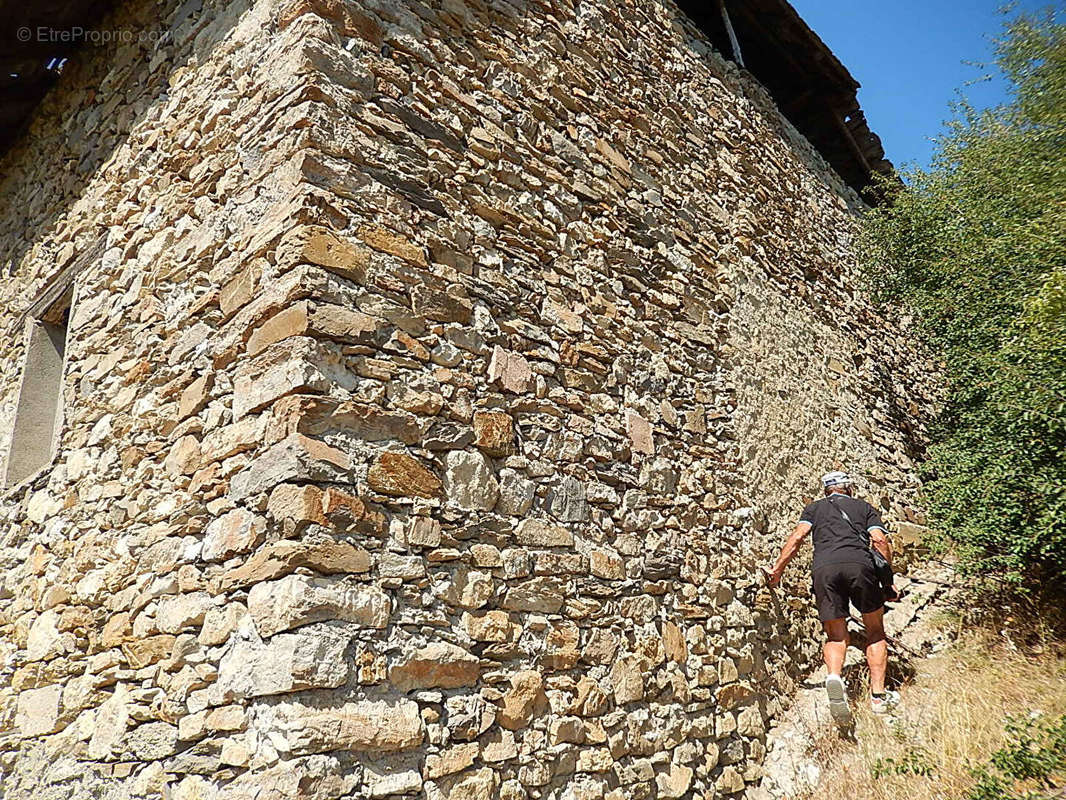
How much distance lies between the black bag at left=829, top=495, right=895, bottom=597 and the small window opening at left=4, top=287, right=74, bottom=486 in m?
4.96

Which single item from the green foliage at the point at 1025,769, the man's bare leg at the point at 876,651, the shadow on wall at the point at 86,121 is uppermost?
the shadow on wall at the point at 86,121

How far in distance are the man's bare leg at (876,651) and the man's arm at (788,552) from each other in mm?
553

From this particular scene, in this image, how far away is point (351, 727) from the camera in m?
2.47

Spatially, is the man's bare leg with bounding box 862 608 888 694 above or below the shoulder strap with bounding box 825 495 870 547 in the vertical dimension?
below

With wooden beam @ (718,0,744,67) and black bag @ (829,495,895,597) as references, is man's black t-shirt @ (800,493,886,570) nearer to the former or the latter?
black bag @ (829,495,895,597)

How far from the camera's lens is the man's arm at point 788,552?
4914 millimetres

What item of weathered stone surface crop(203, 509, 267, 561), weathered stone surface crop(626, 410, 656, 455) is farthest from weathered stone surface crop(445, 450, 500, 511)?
weathered stone surface crop(626, 410, 656, 455)

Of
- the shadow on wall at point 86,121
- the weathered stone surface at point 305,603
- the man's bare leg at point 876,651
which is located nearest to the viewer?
the weathered stone surface at point 305,603

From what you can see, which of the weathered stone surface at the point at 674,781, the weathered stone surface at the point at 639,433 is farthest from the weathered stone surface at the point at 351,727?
the weathered stone surface at the point at 639,433

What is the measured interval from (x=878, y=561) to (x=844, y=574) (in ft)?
0.93

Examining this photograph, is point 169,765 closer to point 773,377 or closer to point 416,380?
point 416,380

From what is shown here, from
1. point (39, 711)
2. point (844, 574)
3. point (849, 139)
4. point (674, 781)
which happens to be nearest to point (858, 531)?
point (844, 574)

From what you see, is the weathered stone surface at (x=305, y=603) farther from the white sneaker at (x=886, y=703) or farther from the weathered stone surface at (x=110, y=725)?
the white sneaker at (x=886, y=703)

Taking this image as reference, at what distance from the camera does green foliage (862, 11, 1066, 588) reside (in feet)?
18.1
